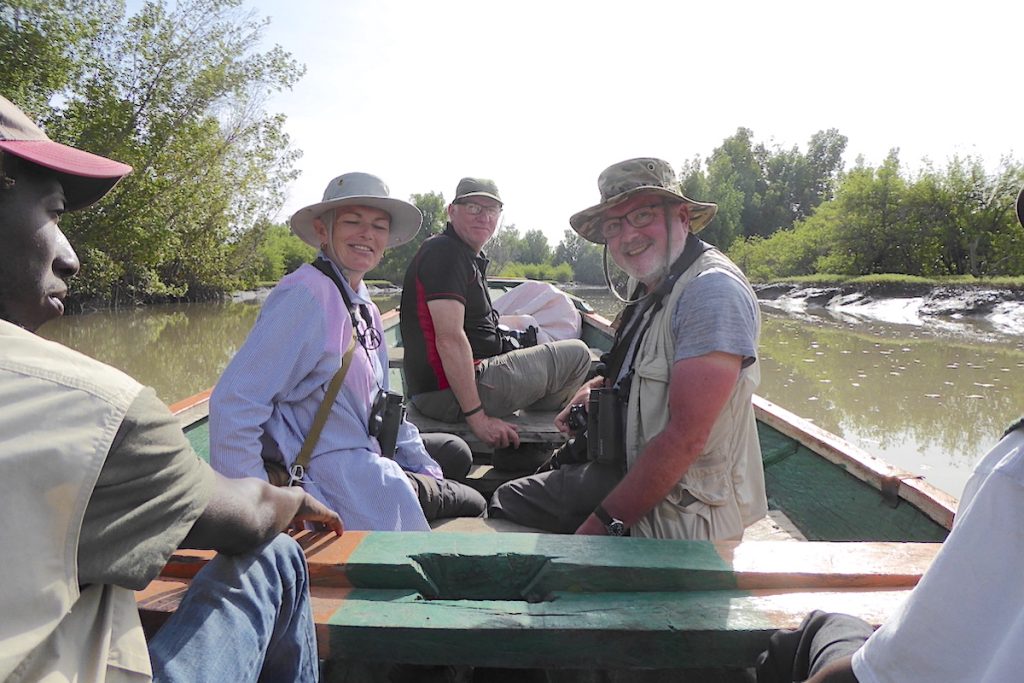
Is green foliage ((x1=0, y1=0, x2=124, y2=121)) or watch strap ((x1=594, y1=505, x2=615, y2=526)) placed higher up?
green foliage ((x1=0, y1=0, x2=124, y2=121))

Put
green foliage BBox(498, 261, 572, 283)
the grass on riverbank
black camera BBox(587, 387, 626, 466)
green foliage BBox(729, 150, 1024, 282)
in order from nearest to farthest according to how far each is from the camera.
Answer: black camera BBox(587, 387, 626, 466) → the grass on riverbank → green foliage BBox(729, 150, 1024, 282) → green foliage BBox(498, 261, 572, 283)

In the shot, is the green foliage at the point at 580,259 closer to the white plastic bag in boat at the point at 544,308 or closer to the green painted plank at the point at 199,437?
the white plastic bag in boat at the point at 544,308

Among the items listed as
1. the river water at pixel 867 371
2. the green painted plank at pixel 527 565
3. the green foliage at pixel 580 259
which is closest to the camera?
the green painted plank at pixel 527 565

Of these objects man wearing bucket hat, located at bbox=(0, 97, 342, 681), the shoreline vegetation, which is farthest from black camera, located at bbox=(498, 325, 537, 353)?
the shoreline vegetation

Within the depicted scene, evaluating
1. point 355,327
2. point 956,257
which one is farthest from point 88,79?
point 956,257

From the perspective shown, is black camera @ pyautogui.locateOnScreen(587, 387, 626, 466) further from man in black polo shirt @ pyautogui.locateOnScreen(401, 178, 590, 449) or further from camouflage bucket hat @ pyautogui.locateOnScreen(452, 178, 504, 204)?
camouflage bucket hat @ pyautogui.locateOnScreen(452, 178, 504, 204)

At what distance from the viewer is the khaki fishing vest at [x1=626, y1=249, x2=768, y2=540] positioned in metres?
1.86

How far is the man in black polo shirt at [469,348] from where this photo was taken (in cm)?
330

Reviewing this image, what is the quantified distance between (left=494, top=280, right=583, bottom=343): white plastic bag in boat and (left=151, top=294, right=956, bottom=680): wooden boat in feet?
15.2

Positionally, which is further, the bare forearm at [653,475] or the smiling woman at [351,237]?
the smiling woman at [351,237]

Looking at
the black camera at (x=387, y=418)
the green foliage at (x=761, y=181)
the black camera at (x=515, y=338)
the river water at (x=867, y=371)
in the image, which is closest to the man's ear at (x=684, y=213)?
the black camera at (x=387, y=418)

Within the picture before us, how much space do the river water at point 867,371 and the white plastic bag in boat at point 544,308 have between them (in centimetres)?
336

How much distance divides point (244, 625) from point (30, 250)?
0.70m

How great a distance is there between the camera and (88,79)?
18516mm
